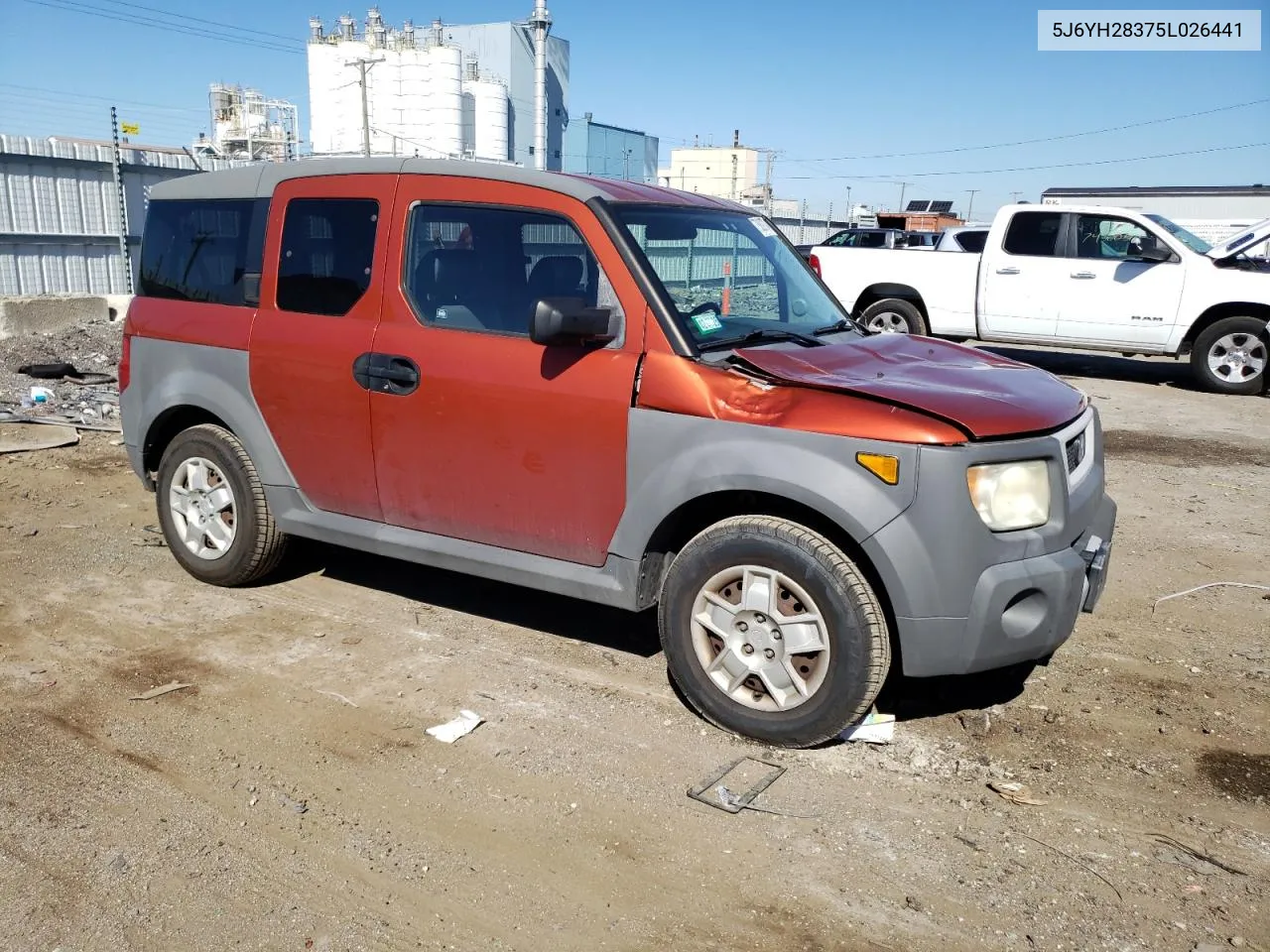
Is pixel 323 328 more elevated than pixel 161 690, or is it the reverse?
pixel 323 328

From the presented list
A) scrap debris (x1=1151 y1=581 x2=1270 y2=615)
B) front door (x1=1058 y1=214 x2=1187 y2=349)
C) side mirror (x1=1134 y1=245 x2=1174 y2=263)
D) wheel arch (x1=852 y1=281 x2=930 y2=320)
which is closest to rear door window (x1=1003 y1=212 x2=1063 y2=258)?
front door (x1=1058 y1=214 x2=1187 y2=349)

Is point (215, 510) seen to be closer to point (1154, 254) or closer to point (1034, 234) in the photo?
point (1034, 234)

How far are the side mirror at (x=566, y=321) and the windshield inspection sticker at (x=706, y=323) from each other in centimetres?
37

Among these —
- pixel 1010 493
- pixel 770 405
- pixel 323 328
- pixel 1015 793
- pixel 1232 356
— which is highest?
pixel 323 328

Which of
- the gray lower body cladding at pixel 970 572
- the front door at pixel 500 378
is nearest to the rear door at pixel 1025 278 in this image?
the gray lower body cladding at pixel 970 572

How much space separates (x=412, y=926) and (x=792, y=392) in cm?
206

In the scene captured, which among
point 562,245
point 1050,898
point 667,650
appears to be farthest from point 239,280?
point 1050,898

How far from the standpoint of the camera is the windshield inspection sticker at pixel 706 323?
394 centimetres

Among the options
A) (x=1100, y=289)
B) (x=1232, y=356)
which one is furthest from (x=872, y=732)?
(x=1232, y=356)

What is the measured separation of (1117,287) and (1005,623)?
10.4 metres

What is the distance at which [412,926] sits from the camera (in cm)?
280

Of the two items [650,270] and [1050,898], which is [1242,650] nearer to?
[1050,898]

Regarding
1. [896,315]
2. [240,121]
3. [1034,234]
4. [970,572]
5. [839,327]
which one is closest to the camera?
[970,572]

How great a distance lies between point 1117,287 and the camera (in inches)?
489
